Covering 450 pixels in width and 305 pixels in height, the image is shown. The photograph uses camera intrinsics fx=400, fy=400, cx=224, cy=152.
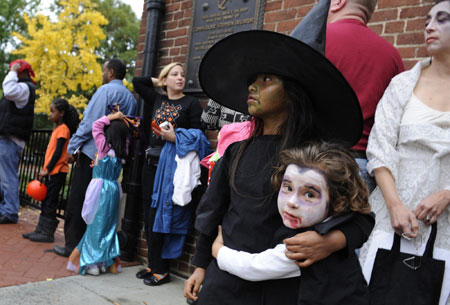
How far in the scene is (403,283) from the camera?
1.94 metres

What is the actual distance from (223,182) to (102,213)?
260 cm

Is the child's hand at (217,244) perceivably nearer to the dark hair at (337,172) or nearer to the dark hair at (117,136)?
the dark hair at (337,172)

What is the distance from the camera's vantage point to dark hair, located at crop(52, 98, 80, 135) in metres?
5.32

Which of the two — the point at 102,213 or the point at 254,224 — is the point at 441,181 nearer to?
the point at 254,224

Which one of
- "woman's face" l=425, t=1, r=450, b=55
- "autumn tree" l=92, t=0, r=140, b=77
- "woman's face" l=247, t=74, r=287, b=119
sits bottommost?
"woman's face" l=247, t=74, r=287, b=119

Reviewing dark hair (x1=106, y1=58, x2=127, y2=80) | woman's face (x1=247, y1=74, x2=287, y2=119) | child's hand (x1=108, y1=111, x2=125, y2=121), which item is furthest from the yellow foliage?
woman's face (x1=247, y1=74, x2=287, y2=119)

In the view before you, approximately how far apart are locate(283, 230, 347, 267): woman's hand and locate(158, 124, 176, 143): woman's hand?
2.57 meters

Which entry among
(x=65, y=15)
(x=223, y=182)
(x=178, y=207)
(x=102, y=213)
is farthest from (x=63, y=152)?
(x=65, y=15)

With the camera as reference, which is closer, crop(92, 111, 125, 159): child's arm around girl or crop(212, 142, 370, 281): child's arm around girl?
crop(212, 142, 370, 281): child's arm around girl

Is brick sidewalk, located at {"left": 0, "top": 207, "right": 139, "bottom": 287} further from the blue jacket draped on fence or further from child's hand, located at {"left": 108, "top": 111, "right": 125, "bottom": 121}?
child's hand, located at {"left": 108, "top": 111, "right": 125, "bottom": 121}

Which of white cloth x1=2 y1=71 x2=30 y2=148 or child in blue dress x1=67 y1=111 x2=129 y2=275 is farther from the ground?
white cloth x1=2 y1=71 x2=30 y2=148

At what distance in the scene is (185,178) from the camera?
3.72 meters

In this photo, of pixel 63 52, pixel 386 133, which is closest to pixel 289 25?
pixel 386 133

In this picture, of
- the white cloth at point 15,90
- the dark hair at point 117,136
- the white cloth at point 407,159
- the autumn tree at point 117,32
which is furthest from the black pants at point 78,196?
the autumn tree at point 117,32
